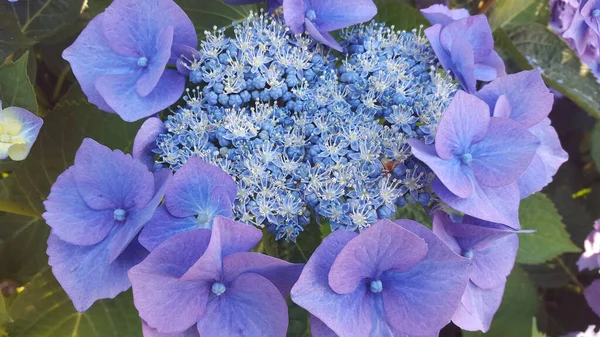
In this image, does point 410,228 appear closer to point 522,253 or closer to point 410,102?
point 410,102

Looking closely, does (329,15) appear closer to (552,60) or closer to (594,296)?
(552,60)

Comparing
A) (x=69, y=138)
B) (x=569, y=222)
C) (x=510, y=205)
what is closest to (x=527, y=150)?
(x=510, y=205)

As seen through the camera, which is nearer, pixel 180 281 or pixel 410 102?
pixel 180 281

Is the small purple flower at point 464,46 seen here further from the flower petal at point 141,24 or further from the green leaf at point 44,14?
the green leaf at point 44,14

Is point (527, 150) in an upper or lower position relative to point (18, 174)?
upper

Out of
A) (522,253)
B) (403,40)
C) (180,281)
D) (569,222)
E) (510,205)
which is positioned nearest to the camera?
(180,281)

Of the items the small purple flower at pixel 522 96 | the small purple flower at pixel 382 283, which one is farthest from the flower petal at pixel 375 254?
the small purple flower at pixel 522 96

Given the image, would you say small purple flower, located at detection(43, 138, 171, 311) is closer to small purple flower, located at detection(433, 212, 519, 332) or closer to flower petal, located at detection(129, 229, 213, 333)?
flower petal, located at detection(129, 229, 213, 333)

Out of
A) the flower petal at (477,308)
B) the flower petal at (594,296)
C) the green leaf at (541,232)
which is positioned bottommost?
the flower petal at (594,296)
